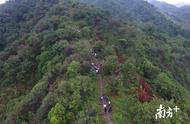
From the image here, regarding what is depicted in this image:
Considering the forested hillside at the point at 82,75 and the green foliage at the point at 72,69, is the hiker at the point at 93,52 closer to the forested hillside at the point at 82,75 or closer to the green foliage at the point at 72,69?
the forested hillside at the point at 82,75

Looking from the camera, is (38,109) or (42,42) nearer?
(38,109)

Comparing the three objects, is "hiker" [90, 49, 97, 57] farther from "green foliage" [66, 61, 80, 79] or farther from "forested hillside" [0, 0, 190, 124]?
"green foliage" [66, 61, 80, 79]

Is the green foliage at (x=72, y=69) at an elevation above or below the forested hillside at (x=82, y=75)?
above

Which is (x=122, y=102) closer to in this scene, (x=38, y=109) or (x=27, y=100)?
(x=38, y=109)

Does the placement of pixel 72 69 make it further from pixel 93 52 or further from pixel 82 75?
pixel 93 52

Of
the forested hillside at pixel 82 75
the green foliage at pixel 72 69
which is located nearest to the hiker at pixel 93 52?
the forested hillside at pixel 82 75

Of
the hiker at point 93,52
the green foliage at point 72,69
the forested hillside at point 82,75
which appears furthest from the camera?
the hiker at point 93,52

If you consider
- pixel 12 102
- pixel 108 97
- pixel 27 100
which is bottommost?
pixel 12 102

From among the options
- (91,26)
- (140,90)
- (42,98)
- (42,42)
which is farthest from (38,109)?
(91,26)
